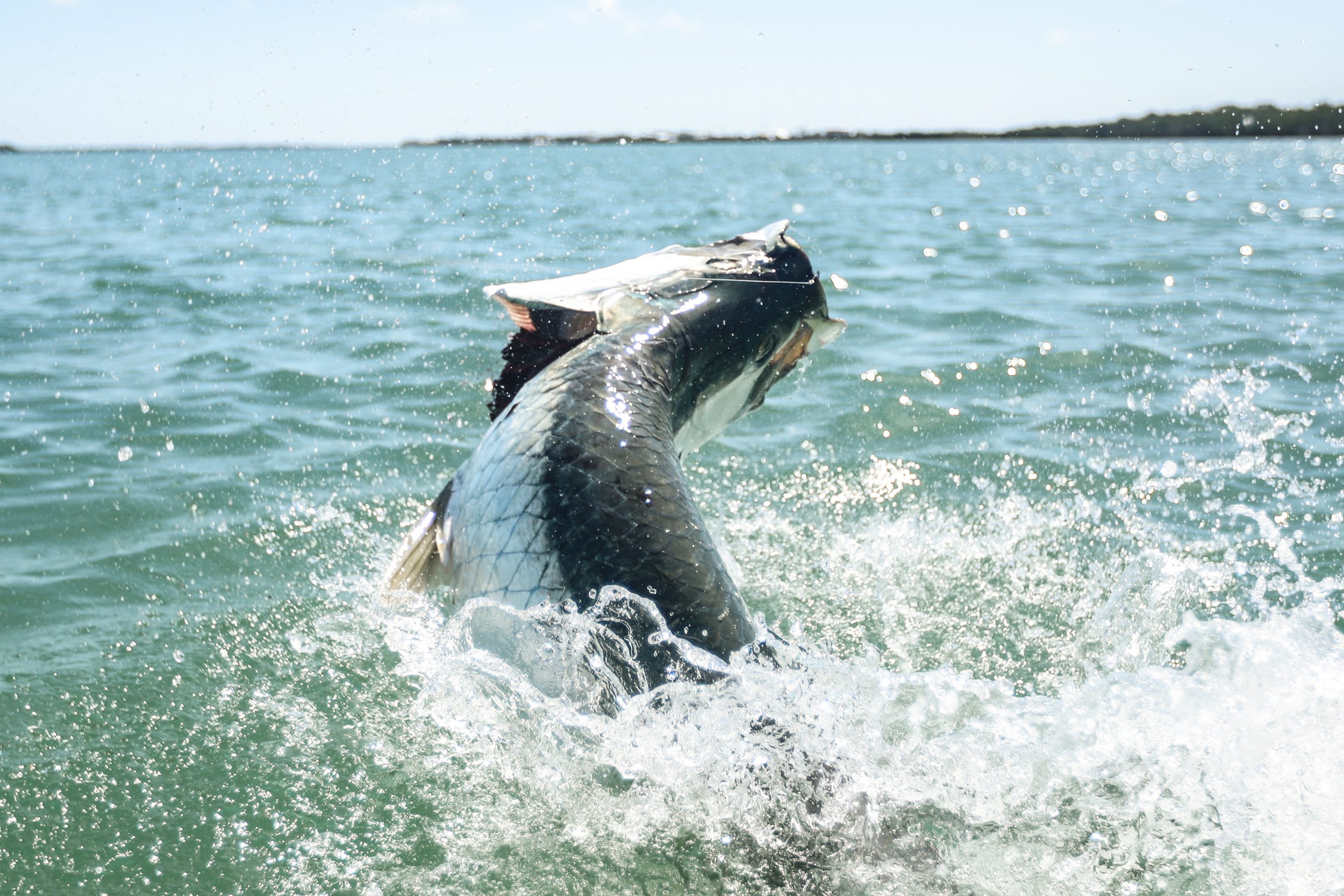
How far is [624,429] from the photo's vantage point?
311 centimetres

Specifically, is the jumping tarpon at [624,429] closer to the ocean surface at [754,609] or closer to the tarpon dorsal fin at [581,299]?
the tarpon dorsal fin at [581,299]

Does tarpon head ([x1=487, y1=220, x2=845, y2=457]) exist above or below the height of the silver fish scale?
above

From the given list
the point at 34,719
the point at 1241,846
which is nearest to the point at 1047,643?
the point at 1241,846

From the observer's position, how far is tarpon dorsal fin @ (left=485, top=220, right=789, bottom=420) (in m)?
3.48

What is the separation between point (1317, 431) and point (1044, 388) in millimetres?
1728

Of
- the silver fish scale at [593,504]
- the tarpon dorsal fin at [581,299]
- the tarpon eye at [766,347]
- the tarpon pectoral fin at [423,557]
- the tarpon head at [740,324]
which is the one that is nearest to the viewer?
the silver fish scale at [593,504]

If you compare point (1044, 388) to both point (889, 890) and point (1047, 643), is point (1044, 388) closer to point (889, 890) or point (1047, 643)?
point (1047, 643)

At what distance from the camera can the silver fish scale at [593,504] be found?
2805 millimetres

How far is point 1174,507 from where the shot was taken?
18.8ft

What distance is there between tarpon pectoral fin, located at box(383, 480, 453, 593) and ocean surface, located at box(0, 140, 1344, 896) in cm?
9

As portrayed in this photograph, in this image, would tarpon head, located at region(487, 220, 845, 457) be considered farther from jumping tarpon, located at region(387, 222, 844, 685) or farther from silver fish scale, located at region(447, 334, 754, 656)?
silver fish scale, located at region(447, 334, 754, 656)

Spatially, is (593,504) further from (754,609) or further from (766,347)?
(754,609)

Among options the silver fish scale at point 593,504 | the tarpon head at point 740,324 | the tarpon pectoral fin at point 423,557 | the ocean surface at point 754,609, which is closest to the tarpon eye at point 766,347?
the tarpon head at point 740,324

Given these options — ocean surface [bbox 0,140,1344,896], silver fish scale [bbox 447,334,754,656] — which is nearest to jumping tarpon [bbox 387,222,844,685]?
silver fish scale [bbox 447,334,754,656]
